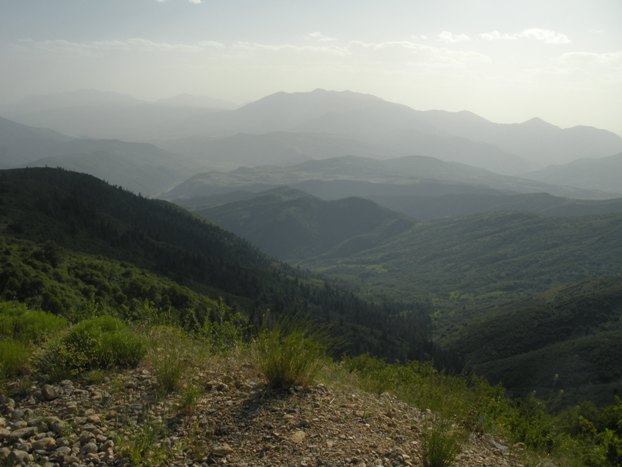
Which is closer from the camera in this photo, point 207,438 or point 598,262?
point 207,438

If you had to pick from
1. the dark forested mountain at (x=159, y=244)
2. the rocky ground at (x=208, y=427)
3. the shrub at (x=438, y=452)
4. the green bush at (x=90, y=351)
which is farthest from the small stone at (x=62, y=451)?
the dark forested mountain at (x=159, y=244)

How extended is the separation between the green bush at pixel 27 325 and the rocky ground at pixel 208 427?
2.07m

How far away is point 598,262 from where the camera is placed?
187 m

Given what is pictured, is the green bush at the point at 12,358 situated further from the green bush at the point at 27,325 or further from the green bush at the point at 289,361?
the green bush at the point at 289,361

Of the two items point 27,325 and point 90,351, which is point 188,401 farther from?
point 27,325

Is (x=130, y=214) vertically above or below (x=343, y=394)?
→ below

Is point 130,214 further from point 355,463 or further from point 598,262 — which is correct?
point 598,262

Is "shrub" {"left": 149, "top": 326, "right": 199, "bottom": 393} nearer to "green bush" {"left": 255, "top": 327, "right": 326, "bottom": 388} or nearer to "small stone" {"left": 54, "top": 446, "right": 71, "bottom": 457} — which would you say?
"green bush" {"left": 255, "top": 327, "right": 326, "bottom": 388}

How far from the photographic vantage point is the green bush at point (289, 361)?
22.6 feet

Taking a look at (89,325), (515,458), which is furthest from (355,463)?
(89,325)

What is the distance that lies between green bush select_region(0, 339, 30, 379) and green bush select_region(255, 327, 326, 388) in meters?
3.81

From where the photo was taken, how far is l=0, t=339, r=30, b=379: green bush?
6.75m

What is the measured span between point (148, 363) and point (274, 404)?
2.59 metres

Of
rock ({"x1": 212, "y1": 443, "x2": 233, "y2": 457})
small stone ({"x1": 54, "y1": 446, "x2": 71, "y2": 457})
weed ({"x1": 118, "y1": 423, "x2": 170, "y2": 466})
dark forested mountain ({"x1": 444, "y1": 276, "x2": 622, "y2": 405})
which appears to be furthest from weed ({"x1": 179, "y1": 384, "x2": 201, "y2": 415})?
dark forested mountain ({"x1": 444, "y1": 276, "x2": 622, "y2": 405})
